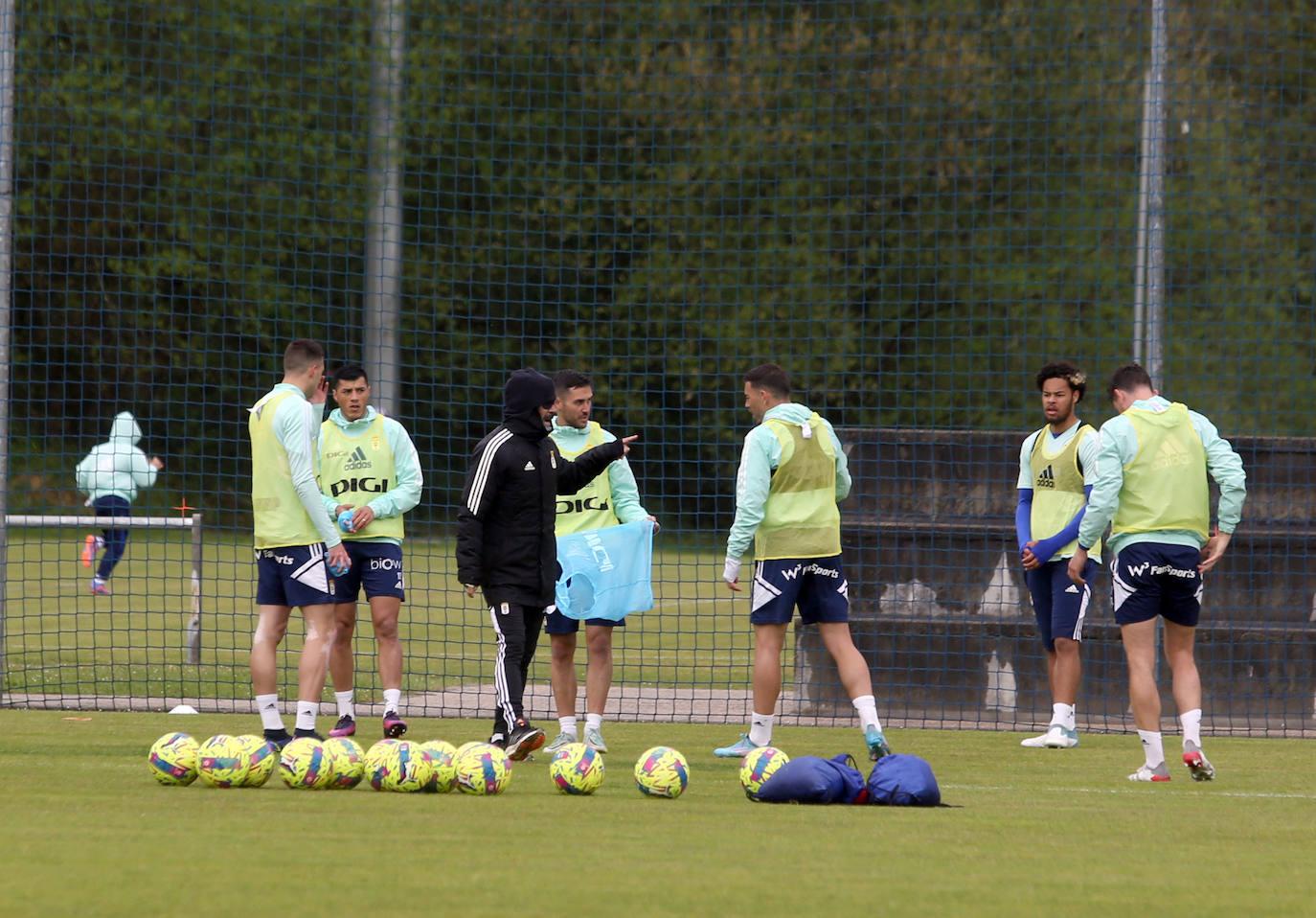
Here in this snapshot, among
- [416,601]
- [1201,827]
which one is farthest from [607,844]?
[416,601]

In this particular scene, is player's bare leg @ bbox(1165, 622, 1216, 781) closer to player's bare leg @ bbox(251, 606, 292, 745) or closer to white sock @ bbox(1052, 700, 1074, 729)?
white sock @ bbox(1052, 700, 1074, 729)

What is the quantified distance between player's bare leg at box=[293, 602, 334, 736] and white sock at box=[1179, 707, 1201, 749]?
4.11 m

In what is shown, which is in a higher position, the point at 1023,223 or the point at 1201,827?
the point at 1023,223

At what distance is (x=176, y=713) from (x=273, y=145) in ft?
37.6

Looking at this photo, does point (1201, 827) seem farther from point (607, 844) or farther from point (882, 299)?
point (882, 299)

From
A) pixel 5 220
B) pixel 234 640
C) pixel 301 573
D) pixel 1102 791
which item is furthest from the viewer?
pixel 234 640

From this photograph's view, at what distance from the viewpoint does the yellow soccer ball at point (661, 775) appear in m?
7.68

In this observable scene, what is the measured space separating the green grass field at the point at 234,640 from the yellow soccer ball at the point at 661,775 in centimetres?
449

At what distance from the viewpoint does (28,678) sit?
12.5 meters

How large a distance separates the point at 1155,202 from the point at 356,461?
5.63 m

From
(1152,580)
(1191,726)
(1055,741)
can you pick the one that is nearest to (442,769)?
(1152,580)

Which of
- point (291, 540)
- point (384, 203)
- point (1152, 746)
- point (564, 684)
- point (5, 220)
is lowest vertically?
point (1152, 746)

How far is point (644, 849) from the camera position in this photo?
629cm

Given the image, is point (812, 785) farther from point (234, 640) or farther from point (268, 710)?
point (234, 640)
